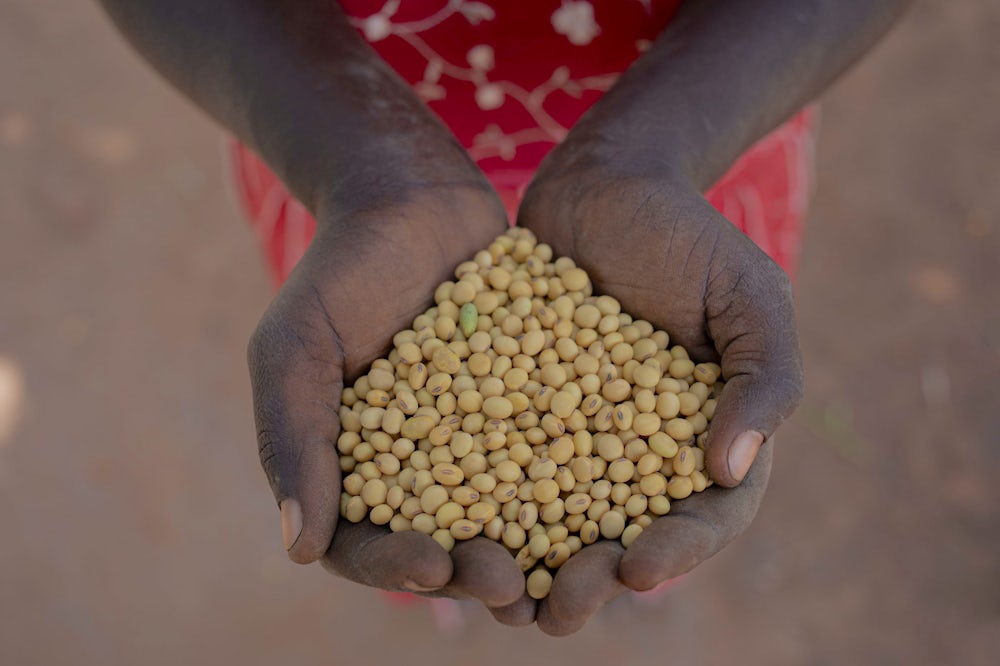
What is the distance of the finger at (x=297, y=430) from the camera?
51.3 inches

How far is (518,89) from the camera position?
178 centimetres

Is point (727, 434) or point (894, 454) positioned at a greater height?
point (727, 434)

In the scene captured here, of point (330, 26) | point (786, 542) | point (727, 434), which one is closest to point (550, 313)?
point (727, 434)

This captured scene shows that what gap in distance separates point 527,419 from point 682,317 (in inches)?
12.3

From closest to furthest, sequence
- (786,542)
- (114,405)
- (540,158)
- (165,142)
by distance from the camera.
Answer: (540,158), (786,542), (114,405), (165,142)

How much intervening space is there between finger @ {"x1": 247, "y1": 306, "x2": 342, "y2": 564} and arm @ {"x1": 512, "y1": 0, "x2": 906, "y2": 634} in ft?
0.97

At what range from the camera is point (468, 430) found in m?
1.51

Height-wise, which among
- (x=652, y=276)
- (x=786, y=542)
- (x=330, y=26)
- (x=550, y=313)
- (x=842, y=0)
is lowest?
(x=786, y=542)

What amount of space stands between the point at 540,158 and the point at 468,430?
681 mm

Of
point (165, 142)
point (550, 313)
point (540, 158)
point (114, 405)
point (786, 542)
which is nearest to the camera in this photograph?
point (550, 313)

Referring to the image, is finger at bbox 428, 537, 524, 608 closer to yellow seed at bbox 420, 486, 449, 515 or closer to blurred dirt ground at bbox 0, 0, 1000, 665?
yellow seed at bbox 420, 486, 449, 515

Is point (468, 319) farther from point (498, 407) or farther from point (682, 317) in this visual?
point (682, 317)

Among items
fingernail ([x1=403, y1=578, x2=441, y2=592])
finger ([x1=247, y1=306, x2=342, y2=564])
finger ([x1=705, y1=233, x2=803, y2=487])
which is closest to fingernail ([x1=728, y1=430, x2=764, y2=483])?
finger ([x1=705, y1=233, x2=803, y2=487])

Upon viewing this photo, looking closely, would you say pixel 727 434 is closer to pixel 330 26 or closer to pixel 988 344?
pixel 330 26
